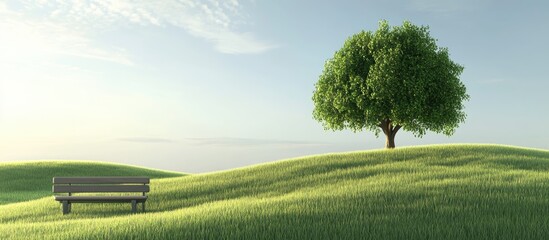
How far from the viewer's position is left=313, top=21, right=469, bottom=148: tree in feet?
90.7

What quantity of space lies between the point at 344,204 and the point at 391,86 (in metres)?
14.3

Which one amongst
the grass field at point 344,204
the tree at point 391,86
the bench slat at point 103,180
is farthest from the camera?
the tree at point 391,86

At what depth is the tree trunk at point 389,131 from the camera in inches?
1166

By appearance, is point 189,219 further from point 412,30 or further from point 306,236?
point 412,30

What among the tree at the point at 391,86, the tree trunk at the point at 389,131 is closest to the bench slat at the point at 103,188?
the tree at the point at 391,86

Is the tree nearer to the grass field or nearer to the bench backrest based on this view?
the grass field

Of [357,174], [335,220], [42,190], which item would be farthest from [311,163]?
[42,190]

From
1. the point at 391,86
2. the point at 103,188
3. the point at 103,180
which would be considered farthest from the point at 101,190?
the point at 391,86

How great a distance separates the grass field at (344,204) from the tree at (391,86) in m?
2.35

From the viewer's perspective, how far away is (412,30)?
2958 cm

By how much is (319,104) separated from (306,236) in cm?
1964

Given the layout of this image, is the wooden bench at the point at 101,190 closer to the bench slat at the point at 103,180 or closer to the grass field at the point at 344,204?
the bench slat at the point at 103,180

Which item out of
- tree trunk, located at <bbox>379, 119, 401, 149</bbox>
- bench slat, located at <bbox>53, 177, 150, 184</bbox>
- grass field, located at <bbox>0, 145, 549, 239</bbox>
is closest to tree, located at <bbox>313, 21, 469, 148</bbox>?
tree trunk, located at <bbox>379, 119, 401, 149</bbox>

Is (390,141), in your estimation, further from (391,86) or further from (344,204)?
(344,204)
